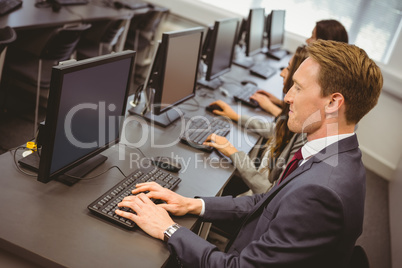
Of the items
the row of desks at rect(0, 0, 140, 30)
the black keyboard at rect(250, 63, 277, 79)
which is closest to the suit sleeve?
the row of desks at rect(0, 0, 140, 30)

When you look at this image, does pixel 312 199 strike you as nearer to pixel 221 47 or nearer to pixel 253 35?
pixel 221 47

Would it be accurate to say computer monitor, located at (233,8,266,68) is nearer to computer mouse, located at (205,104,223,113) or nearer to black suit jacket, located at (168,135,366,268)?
computer mouse, located at (205,104,223,113)

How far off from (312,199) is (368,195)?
10.2 feet

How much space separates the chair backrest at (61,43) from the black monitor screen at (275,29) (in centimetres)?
219

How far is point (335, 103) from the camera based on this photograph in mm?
1278

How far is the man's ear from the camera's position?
1.27 m

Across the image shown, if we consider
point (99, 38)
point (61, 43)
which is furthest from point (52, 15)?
point (61, 43)

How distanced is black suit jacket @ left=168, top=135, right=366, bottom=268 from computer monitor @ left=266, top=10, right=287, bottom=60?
329 centimetres

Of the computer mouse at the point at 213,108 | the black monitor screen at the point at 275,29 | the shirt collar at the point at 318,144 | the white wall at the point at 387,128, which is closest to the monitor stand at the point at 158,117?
the computer mouse at the point at 213,108

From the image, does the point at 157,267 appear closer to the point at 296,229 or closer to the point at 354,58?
the point at 296,229

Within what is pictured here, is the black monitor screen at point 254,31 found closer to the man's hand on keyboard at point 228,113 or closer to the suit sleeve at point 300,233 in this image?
the man's hand on keyboard at point 228,113

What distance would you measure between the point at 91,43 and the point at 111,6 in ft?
3.21

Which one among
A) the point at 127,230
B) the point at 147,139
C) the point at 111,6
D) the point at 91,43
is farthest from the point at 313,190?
the point at 111,6

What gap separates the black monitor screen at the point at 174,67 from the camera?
77.9 inches
